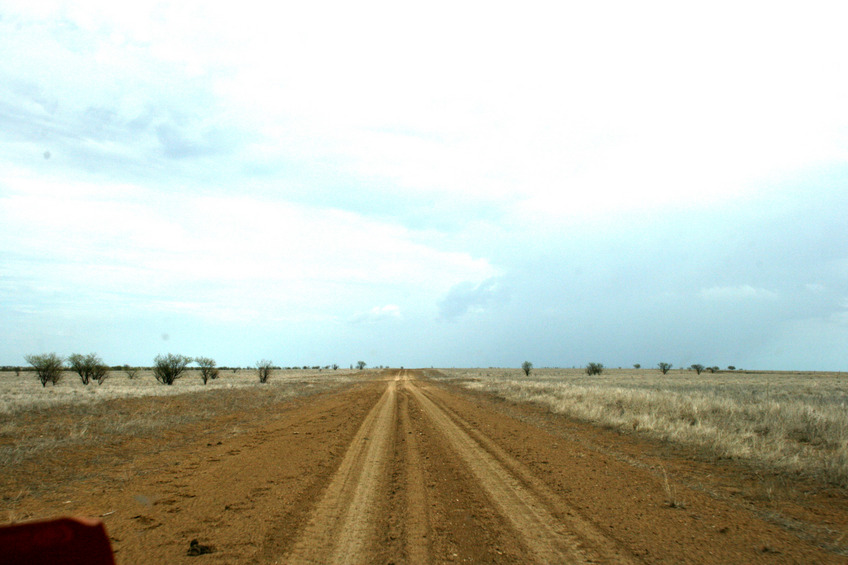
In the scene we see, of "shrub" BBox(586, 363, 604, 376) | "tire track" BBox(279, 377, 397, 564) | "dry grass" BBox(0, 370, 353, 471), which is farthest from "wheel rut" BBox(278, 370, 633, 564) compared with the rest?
"shrub" BBox(586, 363, 604, 376)

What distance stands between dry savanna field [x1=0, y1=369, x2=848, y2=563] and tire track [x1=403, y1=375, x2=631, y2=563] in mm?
32

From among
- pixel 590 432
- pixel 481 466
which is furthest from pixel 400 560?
pixel 590 432

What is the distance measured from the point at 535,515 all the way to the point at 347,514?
8.70 feet

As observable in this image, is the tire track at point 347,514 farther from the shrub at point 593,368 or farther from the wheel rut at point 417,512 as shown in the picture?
the shrub at point 593,368

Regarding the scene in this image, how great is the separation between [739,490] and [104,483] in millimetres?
11295

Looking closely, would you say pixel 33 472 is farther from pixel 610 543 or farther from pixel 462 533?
pixel 610 543

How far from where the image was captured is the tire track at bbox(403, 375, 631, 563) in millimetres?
5477

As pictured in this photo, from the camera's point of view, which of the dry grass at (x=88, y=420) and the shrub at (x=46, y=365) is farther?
the shrub at (x=46, y=365)

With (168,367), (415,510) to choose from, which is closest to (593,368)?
(168,367)

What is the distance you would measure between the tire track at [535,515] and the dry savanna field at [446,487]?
0.03m

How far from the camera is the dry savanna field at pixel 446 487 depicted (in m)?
Result: 5.73

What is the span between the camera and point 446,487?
8.24m

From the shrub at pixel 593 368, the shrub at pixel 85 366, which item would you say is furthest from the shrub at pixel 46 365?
the shrub at pixel 593 368

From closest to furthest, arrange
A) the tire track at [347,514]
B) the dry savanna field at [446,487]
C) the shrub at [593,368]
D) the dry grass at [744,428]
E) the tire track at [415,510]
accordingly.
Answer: the tire track at [347,514] < the tire track at [415,510] < the dry savanna field at [446,487] < the dry grass at [744,428] < the shrub at [593,368]
